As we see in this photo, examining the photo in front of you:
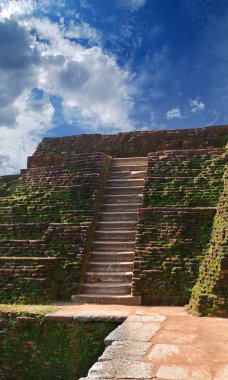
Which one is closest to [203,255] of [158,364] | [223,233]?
[223,233]

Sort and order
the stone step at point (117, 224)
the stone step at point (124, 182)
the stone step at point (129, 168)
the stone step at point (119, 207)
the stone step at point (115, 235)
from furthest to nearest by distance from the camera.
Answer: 1. the stone step at point (129, 168)
2. the stone step at point (124, 182)
3. the stone step at point (119, 207)
4. the stone step at point (117, 224)
5. the stone step at point (115, 235)

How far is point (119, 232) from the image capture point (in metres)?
8.67

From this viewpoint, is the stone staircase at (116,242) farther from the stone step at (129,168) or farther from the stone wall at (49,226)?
the stone wall at (49,226)

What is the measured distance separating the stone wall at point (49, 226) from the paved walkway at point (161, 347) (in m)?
1.32

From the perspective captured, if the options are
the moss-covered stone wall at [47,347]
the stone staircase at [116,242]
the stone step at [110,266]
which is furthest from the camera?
the stone step at [110,266]

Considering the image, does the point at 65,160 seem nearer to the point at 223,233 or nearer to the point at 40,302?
the point at 40,302

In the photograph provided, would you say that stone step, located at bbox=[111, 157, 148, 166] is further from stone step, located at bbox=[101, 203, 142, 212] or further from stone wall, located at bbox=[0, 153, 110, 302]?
stone step, located at bbox=[101, 203, 142, 212]

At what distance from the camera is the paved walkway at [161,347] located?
3854mm

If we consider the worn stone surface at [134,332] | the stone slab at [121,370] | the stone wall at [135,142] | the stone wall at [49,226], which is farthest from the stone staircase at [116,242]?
the stone slab at [121,370]

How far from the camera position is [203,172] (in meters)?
9.06

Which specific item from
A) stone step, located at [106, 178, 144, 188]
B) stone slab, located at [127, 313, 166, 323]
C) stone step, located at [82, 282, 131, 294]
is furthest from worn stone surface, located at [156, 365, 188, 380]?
stone step, located at [106, 178, 144, 188]

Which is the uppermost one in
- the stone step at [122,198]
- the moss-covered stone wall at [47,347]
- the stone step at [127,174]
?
the stone step at [127,174]

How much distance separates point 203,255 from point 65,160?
15.9ft

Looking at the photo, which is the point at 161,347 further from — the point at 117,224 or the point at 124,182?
the point at 124,182
